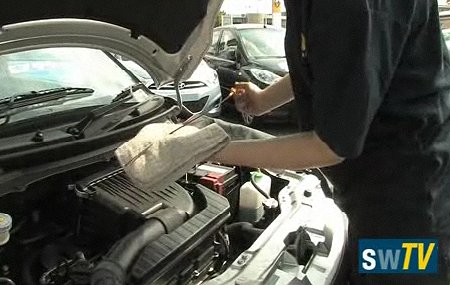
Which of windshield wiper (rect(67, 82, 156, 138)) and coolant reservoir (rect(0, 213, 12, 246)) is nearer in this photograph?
coolant reservoir (rect(0, 213, 12, 246))

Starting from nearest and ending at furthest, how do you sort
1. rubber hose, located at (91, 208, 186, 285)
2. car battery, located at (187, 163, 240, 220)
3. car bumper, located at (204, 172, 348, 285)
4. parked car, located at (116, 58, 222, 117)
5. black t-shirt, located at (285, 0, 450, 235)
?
black t-shirt, located at (285, 0, 450, 235)
rubber hose, located at (91, 208, 186, 285)
car bumper, located at (204, 172, 348, 285)
car battery, located at (187, 163, 240, 220)
parked car, located at (116, 58, 222, 117)

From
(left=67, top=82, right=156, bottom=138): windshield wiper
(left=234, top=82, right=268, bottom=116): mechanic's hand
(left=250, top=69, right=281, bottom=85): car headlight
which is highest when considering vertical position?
(left=234, top=82, right=268, bottom=116): mechanic's hand

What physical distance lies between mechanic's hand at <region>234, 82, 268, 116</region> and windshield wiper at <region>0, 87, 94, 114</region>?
538 millimetres

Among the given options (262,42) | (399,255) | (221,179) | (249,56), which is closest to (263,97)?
(221,179)

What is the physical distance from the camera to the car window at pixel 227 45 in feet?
20.5

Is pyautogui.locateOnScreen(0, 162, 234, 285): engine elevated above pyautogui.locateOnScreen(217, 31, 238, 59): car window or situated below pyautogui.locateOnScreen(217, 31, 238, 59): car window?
above

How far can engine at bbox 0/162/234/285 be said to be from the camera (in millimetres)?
1335

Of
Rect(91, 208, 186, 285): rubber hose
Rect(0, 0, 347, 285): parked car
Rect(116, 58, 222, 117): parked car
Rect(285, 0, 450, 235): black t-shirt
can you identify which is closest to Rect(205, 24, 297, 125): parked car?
Rect(116, 58, 222, 117): parked car

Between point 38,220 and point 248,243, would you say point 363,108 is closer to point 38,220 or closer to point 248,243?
point 248,243

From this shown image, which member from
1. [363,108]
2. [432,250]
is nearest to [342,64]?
[363,108]

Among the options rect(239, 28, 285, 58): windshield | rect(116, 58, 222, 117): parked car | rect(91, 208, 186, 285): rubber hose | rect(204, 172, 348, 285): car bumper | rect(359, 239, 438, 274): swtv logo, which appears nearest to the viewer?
rect(91, 208, 186, 285): rubber hose

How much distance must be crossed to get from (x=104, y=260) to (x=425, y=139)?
82cm

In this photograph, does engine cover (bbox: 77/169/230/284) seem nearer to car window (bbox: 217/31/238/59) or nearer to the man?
the man

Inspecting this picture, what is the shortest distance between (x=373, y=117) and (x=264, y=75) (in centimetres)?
463
